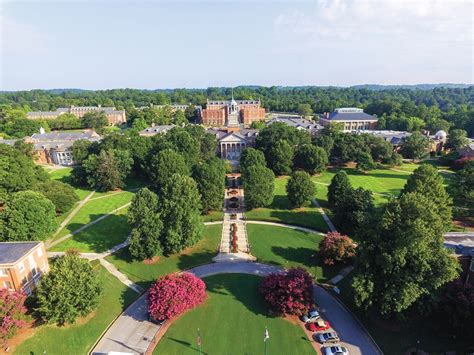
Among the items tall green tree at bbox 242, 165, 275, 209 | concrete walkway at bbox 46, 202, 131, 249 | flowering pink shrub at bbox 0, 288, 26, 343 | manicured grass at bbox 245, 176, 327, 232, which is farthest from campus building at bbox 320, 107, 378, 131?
flowering pink shrub at bbox 0, 288, 26, 343

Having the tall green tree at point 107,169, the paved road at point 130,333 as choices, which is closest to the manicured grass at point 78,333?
the paved road at point 130,333

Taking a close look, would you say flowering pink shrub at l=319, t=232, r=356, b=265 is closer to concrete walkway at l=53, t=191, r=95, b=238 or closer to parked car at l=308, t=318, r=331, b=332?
parked car at l=308, t=318, r=331, b=332

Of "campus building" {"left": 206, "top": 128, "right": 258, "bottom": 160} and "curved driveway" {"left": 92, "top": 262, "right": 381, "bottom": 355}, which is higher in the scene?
"campus building" {"left": 206, "top": 128, "right": 258, "bottom": 160}

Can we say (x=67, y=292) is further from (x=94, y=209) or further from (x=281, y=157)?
(x=281, y=157)

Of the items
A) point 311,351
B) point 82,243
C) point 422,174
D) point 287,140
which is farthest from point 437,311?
point 287,140

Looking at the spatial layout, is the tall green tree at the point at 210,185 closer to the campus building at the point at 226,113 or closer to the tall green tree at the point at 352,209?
the tall green tree at the point at 352,209

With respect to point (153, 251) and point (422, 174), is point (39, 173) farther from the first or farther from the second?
point (422, 174)
